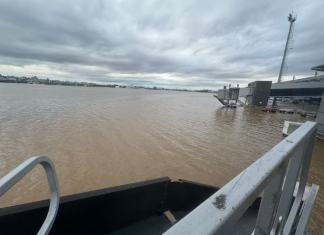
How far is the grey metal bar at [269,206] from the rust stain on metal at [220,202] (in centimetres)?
64

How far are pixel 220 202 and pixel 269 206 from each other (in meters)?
0.75

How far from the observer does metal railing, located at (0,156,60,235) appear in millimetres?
1054

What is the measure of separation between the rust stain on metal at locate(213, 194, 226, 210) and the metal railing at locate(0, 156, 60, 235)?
3.63 feet

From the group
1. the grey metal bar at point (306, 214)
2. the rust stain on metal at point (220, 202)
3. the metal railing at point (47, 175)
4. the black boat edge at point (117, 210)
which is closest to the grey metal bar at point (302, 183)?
the grey metal bar at point (306, 214)

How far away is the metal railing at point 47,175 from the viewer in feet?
3.46

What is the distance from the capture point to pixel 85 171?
654 centimetres

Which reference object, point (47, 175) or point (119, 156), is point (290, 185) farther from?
point (119, 156)

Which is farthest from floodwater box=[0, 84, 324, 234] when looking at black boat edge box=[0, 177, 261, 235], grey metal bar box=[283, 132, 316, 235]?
grey metal bar box=[283, 132, 316, 235]

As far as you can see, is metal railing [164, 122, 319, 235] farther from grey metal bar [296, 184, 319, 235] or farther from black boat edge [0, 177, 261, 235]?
black boat edge [0, 177, 261, 235]

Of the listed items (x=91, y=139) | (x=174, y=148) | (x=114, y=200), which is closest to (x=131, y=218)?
(x=114, y=200)

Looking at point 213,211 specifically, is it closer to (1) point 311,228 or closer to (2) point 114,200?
(2) point 114,200

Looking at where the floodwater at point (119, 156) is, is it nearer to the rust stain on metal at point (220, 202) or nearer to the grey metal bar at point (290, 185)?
the grey metal bar at point (290, 185)

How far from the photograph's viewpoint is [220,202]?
611mm

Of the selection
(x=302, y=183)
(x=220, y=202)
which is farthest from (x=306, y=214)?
(x=220, y=202)
